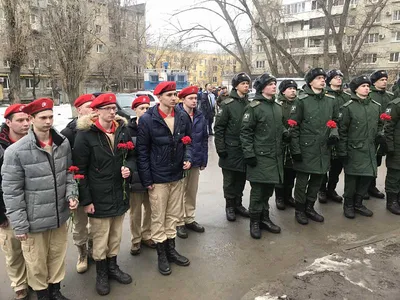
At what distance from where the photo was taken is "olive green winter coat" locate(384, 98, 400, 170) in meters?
5.01

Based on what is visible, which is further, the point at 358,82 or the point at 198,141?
the point at 358,82

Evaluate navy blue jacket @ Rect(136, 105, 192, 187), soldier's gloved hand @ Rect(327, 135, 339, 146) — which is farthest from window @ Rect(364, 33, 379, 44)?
navy blue jacket @ Rect(136, 105, 192, 187)

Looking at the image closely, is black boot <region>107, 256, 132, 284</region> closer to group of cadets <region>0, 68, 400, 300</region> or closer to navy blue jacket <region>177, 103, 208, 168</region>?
group of cadets <region>0, 68, 400, 300</region>

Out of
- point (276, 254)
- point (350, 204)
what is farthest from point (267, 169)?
point (350, 204)

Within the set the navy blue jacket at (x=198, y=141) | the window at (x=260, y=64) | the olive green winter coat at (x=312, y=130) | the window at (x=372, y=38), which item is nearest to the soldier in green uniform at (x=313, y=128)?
the olive green winter coat at (x=312, y=130)

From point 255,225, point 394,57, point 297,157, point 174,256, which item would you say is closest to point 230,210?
point 255,225

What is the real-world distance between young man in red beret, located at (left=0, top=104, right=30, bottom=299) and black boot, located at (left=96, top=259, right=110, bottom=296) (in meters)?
0.66

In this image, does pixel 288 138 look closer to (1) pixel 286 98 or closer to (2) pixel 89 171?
(1) pixel 286 98

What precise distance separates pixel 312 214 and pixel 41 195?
3748mm

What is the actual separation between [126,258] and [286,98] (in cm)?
339

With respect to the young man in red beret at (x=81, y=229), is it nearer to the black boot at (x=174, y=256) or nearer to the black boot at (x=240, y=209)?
the black boot at (x=174, y=256)

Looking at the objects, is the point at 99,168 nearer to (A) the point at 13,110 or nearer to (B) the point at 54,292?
(A) the point at 13,110

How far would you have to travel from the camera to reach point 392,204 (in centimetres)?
528

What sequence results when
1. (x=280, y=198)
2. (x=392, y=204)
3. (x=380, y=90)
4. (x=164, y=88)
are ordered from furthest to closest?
1. (x=380, y=90)
2. (x=280, y=198)
3. (x=392, y=204)
4. (x=164, y=88)
